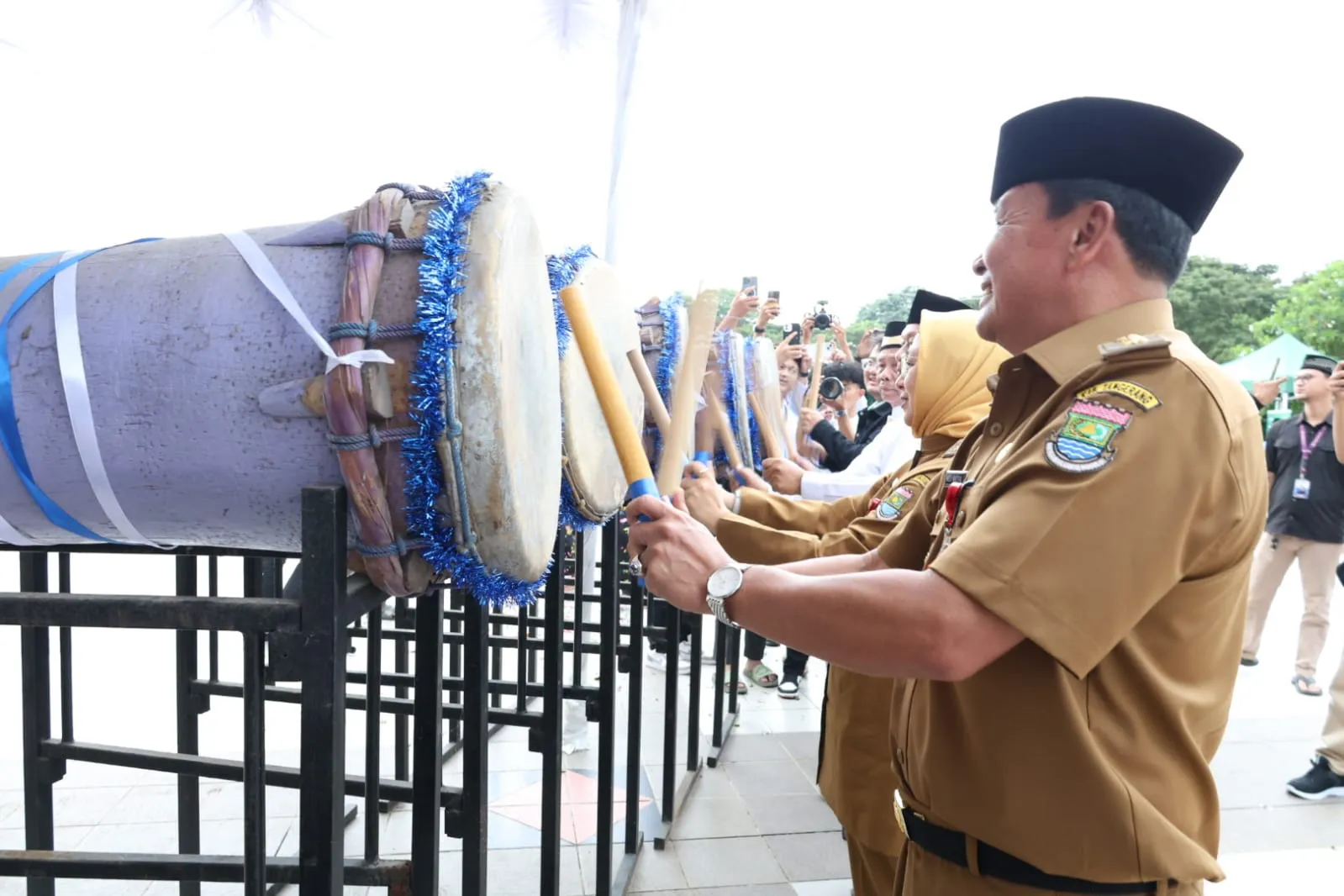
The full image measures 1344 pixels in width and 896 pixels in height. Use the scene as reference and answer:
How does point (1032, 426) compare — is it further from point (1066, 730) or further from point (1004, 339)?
point (1066, 730)

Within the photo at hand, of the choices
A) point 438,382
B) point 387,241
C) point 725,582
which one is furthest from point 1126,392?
point 387,241

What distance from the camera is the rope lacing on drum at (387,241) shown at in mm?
1051

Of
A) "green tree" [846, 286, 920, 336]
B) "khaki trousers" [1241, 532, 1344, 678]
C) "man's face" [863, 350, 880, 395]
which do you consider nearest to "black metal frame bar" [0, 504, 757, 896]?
"man's face" [863, 350, 880, 395]

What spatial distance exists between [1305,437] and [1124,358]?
5.07 meters

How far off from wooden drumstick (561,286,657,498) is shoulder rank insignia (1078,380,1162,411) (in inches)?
25.0

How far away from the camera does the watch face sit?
3.85 feet

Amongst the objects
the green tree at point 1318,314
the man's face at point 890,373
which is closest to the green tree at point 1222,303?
the green tree at point 1318,314

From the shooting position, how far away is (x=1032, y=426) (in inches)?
46.4

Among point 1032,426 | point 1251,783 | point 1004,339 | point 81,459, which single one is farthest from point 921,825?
point 1251,783

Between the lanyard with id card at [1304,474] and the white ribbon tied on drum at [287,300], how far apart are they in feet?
18.3

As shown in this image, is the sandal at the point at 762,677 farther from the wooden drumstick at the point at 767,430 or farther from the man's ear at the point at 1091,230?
the man's ear at the point at 1091,230

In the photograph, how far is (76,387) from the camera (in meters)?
1.07

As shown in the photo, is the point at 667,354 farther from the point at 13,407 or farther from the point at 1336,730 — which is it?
the point at 1336,730

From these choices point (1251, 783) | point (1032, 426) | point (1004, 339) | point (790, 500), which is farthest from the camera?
point (1251, 783)
